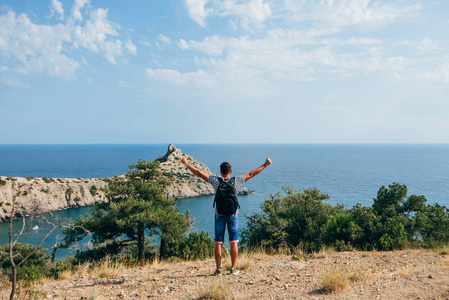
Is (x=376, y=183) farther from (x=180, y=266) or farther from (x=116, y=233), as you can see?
(x=180, y=266)

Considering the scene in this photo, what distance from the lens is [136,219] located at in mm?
17156

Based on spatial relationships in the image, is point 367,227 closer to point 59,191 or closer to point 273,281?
point 273,281

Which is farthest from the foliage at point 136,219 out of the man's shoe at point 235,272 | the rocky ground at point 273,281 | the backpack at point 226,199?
the backpack at point 226,199

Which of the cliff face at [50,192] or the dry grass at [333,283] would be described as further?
the cliff face at [50,192]

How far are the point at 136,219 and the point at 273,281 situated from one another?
1321cm

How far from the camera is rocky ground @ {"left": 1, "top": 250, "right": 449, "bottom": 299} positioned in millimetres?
4820

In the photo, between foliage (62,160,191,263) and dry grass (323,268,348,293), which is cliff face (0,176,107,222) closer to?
foliage (62,160,191,263)

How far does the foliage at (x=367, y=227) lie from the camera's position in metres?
10.4

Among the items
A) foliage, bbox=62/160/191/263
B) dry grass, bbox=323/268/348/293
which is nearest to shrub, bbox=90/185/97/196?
foliage, bbox=62/160/191/263

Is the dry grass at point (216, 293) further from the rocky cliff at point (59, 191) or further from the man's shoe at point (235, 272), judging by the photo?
the rocky cliff at point (59, 191)

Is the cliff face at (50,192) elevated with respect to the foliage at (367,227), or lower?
lower

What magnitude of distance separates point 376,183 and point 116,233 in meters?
83.8

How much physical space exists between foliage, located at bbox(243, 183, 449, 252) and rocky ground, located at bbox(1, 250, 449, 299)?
2630 millimetres

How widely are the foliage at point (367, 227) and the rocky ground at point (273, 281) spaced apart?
2.63 metres
